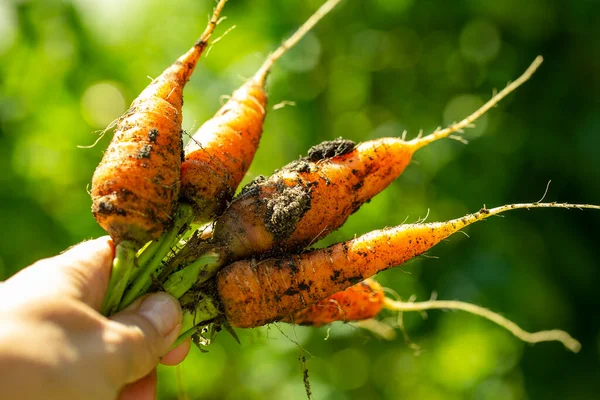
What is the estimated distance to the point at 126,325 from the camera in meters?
1.12

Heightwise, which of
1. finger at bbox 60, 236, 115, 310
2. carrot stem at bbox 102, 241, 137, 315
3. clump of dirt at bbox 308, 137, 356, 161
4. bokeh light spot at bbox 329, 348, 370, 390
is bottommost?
bokeh light spot at bbox 329, 348, 370, 390

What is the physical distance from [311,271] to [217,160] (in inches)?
16.4

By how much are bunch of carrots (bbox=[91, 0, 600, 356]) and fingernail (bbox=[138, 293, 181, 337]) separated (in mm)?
56

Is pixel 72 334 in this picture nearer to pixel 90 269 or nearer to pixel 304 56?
pixel 90 269

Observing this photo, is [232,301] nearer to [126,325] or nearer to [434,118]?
[126,325]

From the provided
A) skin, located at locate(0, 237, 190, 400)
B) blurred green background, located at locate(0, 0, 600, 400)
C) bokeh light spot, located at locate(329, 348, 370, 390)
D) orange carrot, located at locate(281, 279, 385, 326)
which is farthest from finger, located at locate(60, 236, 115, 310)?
bokeh light spot, located at locate(329, 348, 370, 390)

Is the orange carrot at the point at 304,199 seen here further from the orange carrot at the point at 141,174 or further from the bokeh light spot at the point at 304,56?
the bokeh light spot at the point at 304,56

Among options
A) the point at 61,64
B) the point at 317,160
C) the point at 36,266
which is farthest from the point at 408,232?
the point at 61,64

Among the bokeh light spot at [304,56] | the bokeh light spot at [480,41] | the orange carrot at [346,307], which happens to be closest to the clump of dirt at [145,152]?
the orange carrot at [346,307]

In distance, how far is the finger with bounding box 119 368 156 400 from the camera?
1310mm

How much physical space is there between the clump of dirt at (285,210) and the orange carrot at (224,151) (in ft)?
0.50

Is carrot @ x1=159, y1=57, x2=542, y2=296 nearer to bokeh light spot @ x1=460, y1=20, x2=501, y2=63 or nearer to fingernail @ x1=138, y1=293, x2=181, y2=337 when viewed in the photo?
fingernail @ x1=138, y1=293, x2=181, y2=337

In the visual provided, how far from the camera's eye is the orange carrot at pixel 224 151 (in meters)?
1.44

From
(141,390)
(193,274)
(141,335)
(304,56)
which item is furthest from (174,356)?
(304,56)
